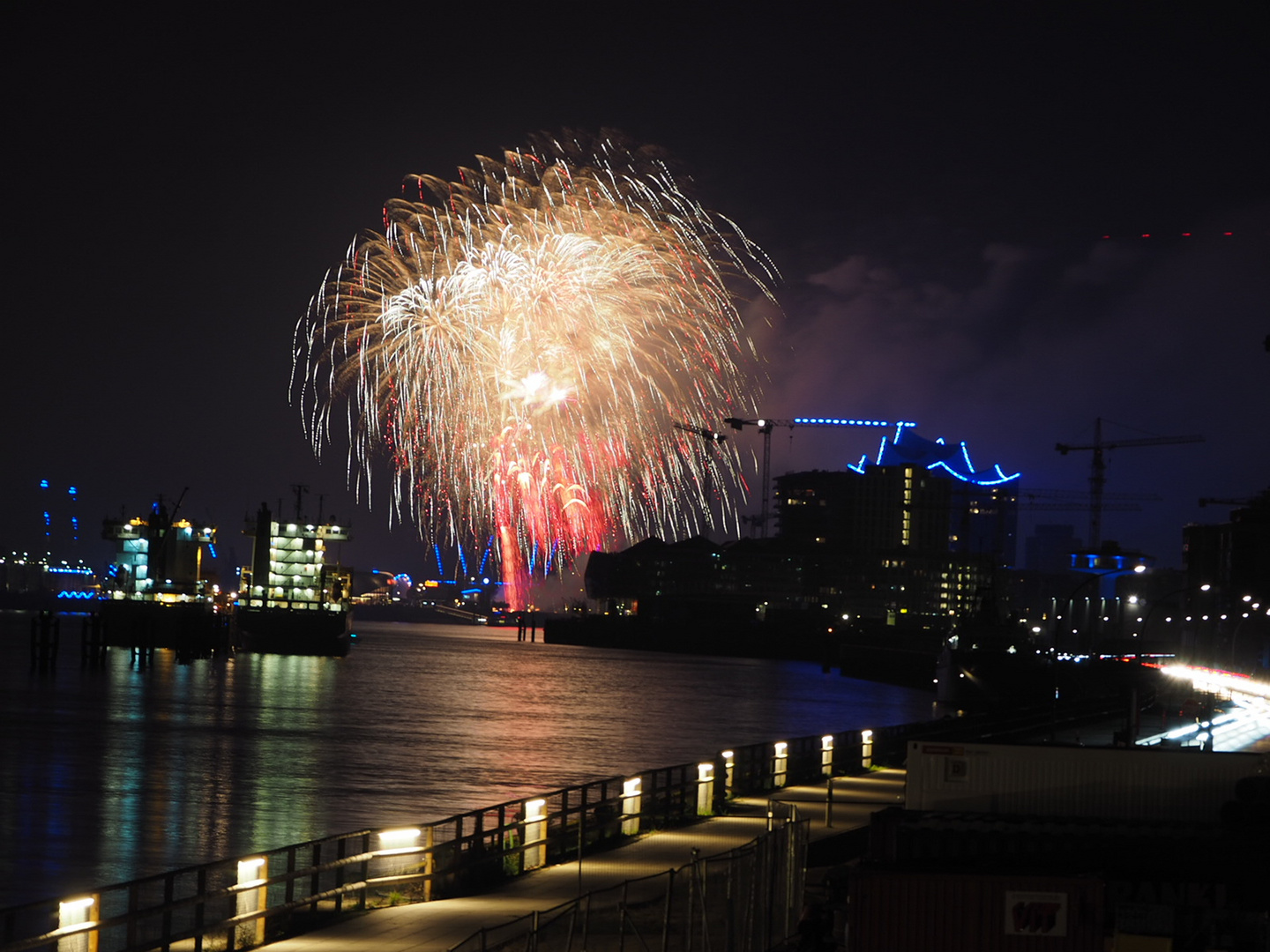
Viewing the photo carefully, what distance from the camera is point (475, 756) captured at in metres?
55.9

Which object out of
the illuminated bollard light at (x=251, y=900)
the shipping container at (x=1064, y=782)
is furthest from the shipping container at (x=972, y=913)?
the illuminated bollard light at (x=251, y=900)

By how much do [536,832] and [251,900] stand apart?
253 inches

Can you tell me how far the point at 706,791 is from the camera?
1150 inches

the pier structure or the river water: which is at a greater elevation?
the pier structure

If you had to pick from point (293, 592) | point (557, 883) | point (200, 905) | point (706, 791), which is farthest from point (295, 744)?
point (293, 592)

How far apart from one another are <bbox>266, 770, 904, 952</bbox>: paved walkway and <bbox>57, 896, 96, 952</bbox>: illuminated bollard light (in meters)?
2.59

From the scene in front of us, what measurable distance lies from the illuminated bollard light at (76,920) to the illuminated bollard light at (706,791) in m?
15.5

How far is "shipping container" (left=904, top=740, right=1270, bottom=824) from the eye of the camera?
22125 mm

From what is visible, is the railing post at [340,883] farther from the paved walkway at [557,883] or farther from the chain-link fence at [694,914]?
the chain-link fence at [694,914]

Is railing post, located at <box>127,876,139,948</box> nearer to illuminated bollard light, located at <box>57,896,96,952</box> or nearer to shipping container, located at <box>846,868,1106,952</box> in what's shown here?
illuminated bollard light, located at <box>57,896,96,952</box>

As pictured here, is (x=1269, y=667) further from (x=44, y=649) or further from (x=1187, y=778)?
(x=1187, y=778)

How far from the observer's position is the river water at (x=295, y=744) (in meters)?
35.2

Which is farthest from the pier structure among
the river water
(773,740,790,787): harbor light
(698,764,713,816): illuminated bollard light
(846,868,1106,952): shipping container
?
the river water

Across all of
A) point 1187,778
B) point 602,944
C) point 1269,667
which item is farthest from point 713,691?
point 602,944
